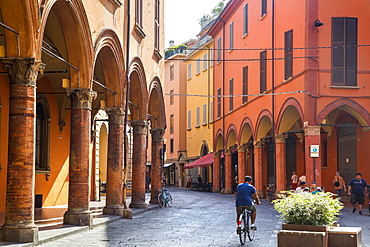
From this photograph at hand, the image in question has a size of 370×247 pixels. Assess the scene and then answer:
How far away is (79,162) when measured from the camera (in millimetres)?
14852

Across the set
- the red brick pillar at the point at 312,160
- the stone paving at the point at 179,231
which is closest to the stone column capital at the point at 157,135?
the stone paving at the point at 179,231

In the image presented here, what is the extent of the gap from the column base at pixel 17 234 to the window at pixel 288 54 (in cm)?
1694

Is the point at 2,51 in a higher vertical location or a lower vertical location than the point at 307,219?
higher

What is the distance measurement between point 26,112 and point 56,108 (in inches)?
435

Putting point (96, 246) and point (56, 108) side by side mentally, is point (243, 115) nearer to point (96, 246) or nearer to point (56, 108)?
point (56, 108)

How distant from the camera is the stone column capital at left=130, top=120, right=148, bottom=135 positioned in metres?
21.7

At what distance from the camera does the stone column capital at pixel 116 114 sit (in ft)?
59.3

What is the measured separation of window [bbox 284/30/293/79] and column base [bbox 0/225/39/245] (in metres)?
16.9

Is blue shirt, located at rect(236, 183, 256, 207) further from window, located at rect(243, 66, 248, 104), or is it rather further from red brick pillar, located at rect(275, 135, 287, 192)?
window, located at rect(243, 66, 248, 104)

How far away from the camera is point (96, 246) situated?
11453 mm

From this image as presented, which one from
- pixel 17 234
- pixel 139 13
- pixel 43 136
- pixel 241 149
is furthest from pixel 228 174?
pixel 17 234

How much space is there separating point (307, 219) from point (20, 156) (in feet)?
18.6

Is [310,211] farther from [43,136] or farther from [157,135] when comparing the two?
[157,135]

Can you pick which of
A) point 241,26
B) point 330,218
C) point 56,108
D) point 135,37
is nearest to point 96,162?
point 56,108
